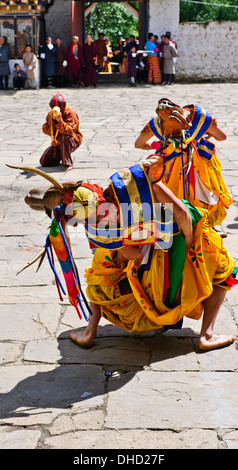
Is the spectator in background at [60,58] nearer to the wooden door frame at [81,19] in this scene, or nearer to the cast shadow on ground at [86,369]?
the wooden door frame at [81,19]

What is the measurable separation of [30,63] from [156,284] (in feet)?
52.4

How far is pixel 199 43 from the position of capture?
20.3 metres

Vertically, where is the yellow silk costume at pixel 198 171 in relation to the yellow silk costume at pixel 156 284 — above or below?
above

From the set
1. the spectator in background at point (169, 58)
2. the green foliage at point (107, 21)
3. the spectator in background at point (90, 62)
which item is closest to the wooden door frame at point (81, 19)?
the spectator in background at point (90, 62)

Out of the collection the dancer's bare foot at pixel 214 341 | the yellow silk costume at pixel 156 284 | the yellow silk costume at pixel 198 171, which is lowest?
the dancer's bare foot at pixel 214 341

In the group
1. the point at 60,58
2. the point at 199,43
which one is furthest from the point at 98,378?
the point at 199,43

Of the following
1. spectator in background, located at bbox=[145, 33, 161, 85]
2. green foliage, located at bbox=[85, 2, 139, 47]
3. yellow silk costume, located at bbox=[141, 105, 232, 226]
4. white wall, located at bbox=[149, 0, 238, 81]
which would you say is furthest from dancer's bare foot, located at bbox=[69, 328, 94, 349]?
green foliage, located at bbox=[85, 2, 139, 47]

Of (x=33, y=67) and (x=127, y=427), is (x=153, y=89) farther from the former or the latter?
(x=127, y=427)

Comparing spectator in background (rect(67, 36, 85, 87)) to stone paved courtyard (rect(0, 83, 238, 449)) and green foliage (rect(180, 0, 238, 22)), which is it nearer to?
green foliage (rect(180, 0, 238, 22))

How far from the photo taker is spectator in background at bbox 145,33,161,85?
19.0 m

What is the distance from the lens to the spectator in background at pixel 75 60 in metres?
18.8

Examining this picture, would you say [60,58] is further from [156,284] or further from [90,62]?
[156,284]

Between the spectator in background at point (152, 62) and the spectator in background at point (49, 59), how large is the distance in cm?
284

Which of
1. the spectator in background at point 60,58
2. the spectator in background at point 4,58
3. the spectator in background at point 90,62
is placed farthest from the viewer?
the spectator in background at point 90,62
